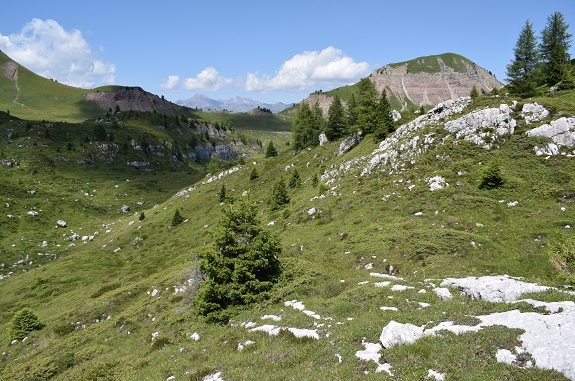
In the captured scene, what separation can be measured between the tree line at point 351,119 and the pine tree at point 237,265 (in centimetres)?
4859

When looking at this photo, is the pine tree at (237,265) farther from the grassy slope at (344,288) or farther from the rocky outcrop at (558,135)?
the rocky outcrop at (558,135)

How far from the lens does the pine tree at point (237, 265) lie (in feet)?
68.4

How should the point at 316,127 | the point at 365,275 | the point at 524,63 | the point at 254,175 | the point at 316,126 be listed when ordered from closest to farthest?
1. the point at 365,275
2. the point at 524,63
3. the point at 254,175
4. the point at 316,126
5. the point at 316,127

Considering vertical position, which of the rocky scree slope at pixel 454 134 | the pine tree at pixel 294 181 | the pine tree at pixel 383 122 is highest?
the pine tree at pixel 383 122

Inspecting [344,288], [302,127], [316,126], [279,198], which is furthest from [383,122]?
[344,288]

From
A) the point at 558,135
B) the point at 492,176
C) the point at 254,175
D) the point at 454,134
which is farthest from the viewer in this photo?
the point at 254,175

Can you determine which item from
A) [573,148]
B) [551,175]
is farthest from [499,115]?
[551,175]

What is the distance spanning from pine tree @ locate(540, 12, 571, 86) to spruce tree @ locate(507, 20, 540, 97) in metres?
3.39

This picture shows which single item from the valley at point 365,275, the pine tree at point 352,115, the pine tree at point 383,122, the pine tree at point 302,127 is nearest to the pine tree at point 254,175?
the valley at point 365,275

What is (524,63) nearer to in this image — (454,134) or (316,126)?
(454,134)

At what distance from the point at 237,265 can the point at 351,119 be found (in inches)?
2891

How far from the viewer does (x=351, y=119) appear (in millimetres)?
86875

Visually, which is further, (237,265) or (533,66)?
(533,66)

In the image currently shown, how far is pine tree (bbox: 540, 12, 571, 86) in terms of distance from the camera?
58966 mm
